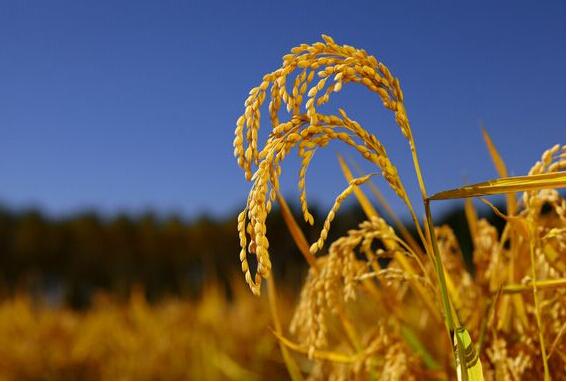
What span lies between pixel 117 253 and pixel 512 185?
4.25 meters

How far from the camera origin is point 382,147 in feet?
2.39

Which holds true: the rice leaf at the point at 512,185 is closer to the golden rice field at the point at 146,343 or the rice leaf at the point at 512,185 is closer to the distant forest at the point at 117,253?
the golden rice field at the point at 146,343

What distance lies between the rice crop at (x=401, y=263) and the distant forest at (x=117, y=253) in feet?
9.33

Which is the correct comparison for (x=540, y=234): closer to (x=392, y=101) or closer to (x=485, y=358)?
(x=485, y=358)

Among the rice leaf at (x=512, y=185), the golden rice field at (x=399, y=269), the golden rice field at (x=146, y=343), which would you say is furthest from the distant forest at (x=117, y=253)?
the rice leaf at (x=512, y=185)

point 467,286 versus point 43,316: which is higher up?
point 467,286

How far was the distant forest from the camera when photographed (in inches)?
177

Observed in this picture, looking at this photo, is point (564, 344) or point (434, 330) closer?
point (564, 344)

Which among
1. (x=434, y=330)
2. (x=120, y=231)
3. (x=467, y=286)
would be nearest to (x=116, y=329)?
(x=120, y=231)

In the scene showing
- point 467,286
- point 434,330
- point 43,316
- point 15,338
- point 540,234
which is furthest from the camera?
point 43,316

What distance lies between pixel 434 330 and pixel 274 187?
136cm

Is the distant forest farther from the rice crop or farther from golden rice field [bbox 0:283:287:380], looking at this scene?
the rice crop

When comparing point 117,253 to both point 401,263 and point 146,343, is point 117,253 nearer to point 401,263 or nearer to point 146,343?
point 146,343

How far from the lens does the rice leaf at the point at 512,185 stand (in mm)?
763
